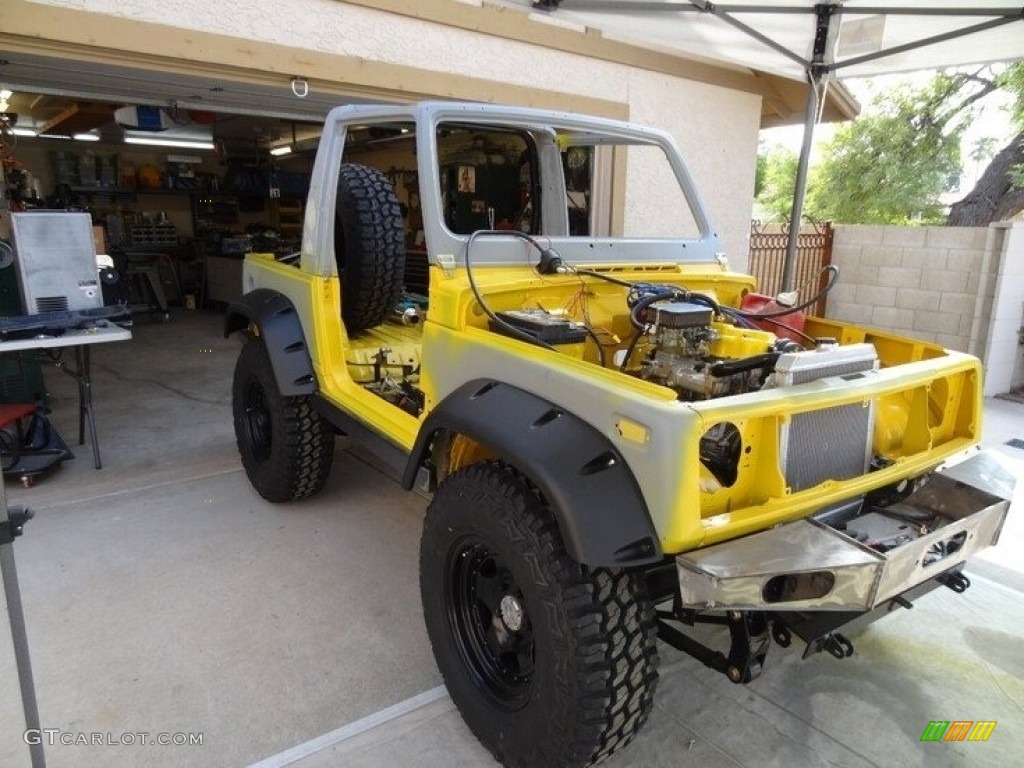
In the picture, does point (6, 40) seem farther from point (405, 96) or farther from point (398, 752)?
point (398, 752)

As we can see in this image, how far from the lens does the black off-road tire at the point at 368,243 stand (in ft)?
10.3

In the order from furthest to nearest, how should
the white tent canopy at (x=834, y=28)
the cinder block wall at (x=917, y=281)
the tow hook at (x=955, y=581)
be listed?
the cinder block wall at (x=917, y=281)
the white tent canopy at (x=834, y=28)
the tow hook at (x=955, y=581)

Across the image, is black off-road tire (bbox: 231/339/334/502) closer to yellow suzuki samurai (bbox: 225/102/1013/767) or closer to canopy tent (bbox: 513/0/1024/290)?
yellow suzuki samurai (bbox: 225/102/1013/767)

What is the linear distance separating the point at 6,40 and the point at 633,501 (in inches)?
155

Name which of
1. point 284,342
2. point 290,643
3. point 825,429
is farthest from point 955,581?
point 284,342

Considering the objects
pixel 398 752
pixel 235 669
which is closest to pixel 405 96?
pixel 235 669

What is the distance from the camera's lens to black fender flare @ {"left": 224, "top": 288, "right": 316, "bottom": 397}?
3205mm

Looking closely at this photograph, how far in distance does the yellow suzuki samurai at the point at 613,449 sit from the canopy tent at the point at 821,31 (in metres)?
1.41

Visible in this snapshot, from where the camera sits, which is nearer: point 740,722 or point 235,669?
point 740,722

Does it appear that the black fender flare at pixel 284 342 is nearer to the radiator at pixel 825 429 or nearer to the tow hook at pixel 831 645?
the radiator at pixel 825 429

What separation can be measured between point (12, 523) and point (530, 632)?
4.29 ft

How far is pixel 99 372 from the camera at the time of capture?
23.1 feet

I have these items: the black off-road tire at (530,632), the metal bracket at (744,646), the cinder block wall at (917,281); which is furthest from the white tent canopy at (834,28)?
the metal bracket at (744,646)

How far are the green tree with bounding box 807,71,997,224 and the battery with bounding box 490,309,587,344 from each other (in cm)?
1575
